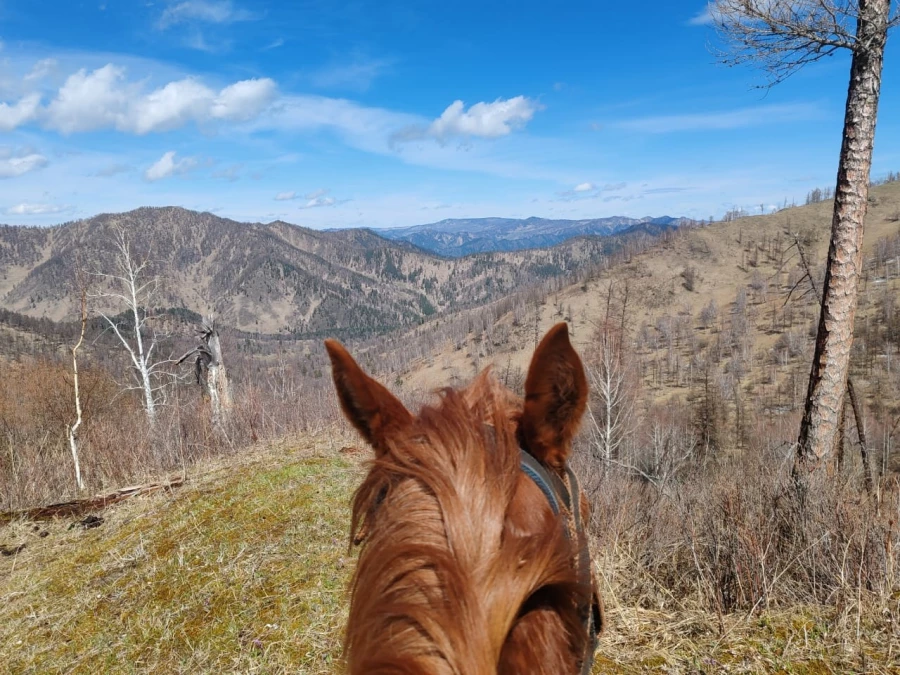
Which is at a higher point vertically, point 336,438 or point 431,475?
point 431,475

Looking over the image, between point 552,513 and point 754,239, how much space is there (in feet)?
601

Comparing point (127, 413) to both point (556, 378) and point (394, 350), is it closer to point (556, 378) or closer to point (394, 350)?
point (556, 378)

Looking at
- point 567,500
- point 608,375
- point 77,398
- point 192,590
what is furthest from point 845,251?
point 608,375

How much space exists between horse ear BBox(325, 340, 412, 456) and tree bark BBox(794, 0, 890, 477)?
205 inches

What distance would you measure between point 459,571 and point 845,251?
20.6ft

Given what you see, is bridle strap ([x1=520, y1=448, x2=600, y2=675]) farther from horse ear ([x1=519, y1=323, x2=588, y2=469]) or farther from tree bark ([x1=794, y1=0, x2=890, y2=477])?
tree bark ([x1=794, y1=0, x2=890, y2=477])

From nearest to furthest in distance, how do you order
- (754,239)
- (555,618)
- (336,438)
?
(555,618)
(336,438)
(754,239)

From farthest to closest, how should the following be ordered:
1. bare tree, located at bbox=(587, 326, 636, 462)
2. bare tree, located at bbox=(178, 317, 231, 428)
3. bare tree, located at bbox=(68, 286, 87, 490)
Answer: bare tree, located at bbox=(587, 326, 636, 462) < bare tree, located at bbox=(178, 317, 231, 428) < bare tree, located at bbox=(68, 286, 87, 490)

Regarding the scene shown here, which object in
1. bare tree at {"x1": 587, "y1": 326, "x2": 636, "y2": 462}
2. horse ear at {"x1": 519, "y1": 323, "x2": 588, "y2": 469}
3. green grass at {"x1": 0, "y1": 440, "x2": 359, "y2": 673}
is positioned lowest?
bare tree at {"x1": 587, "y1": 326, "x2": 636, "y2": 462}

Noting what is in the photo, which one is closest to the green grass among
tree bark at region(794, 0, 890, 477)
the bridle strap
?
the bridle strap

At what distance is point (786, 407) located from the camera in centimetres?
6419

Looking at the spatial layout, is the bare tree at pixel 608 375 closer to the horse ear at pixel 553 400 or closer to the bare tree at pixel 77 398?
the bare tree at pixel 77 398

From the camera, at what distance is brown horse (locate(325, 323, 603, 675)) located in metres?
0.85

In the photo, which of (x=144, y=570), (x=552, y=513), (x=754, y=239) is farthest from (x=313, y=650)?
(x=754, y=239)
